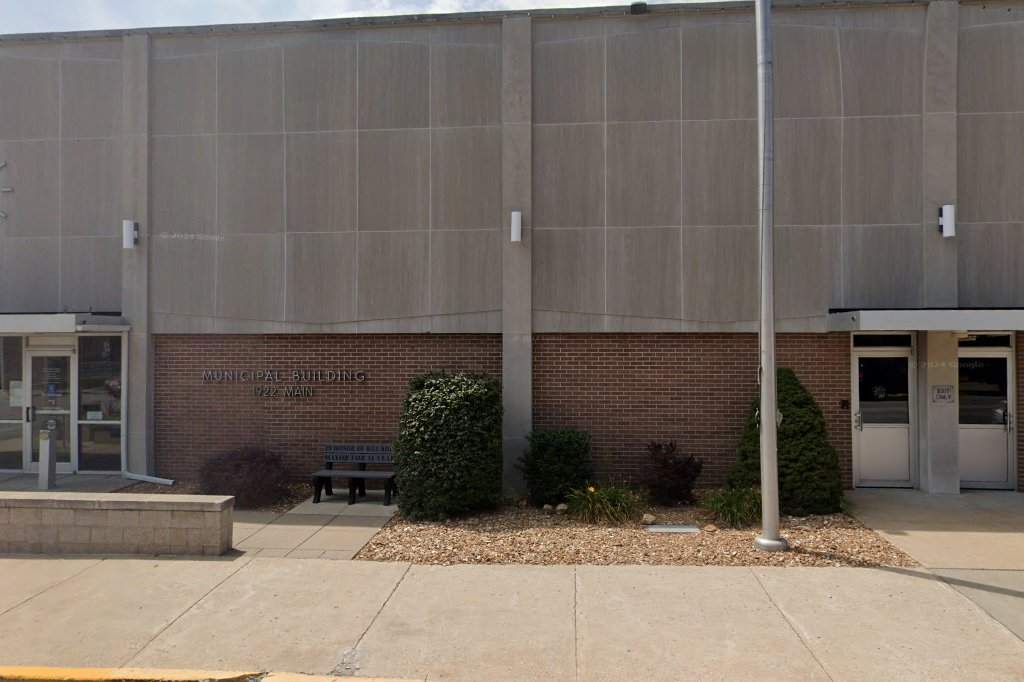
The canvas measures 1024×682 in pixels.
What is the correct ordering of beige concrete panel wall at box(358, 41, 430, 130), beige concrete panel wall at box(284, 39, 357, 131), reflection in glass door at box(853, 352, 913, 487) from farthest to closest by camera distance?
1. beige concrete panel wall at box(284, 39, 357, 131)
2. beige concrete panel wall at box(358, 41, 430, 130)
3. reflection in glass door at box(853, 352, 913, 487)

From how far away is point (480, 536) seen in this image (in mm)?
8227

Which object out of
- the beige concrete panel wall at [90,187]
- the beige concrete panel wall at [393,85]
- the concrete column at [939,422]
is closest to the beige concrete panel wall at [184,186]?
the beige concrete panel wall at [90,187]

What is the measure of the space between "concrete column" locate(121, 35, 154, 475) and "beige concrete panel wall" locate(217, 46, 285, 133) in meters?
1.32

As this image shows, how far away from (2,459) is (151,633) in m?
8.68

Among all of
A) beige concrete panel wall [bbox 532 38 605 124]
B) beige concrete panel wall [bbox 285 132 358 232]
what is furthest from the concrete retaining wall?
beige concrete panel wall [bbox 532 38 605 124]

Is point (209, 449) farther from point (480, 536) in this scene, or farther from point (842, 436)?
point (842, 436)

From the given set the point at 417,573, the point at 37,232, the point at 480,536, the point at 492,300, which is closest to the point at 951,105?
the point at 492,300

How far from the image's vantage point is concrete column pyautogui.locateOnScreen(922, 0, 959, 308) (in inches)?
409

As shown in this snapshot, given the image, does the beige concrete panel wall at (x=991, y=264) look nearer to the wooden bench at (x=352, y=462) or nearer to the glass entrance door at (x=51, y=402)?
the wooden bench at (x=352, y=462)

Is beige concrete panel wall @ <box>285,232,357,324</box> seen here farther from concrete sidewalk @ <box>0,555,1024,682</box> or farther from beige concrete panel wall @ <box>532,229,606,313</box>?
concrete sidewalk @ <box>0,555,1024,682</box>

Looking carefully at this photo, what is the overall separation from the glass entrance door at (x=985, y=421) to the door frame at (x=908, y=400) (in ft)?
2.42

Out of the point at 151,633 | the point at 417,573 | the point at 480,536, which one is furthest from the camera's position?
the point at 480,536

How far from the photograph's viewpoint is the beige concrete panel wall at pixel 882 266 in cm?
1049

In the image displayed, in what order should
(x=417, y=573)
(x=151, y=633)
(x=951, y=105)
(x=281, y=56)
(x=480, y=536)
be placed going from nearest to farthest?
1. (x=151, y=633)
2. (x=417, y=573)
3. (x=480, y=536)
4. (x=951, y=105)
5. (x=281, y=56)
